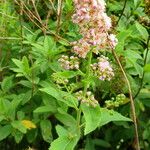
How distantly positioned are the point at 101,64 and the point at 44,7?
1.36 metres

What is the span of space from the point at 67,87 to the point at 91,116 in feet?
0.82

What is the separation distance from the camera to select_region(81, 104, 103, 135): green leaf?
198 cm

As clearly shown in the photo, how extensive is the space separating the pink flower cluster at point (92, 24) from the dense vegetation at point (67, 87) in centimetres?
8

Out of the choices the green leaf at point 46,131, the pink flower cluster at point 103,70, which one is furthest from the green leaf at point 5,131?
the pink flower cluster at point 103,70

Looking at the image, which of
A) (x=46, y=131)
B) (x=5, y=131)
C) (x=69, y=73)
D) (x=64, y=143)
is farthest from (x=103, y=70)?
(x=5, y=131)

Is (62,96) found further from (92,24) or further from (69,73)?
(92,24)

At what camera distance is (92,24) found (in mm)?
1940

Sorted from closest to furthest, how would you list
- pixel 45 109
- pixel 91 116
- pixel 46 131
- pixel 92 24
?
pixel 92 24 → pixel 91 116 → pixel 45 109 → pixel 46 131

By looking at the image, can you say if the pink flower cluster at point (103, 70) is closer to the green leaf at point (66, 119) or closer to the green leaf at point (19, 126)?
the green leaf at point (66, 119)

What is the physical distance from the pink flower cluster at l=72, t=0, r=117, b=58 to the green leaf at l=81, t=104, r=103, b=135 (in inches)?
10.2

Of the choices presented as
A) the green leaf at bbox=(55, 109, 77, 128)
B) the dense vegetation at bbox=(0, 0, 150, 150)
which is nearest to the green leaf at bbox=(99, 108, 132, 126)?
the dense vegetation at bbox=(0, 0, 150, 150)

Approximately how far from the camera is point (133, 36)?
2639mm

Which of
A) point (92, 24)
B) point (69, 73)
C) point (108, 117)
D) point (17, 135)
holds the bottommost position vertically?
point (17, 135)

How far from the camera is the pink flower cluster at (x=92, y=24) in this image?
6.22 ft
